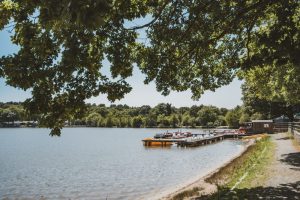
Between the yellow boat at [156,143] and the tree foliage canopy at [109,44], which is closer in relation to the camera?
the tree foliage canopy at [109,44]

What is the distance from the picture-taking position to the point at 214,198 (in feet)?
47.8

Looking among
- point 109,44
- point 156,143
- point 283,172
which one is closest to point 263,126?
point 156,143

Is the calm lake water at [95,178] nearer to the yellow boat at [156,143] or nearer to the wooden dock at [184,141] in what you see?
the wooden dock at [184,141]

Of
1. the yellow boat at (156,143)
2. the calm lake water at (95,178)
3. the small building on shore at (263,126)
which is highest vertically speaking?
the small building on shore at (263,126)

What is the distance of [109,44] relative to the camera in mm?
12344

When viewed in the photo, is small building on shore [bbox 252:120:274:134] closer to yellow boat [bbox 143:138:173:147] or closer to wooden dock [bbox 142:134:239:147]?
wooden dock [bbox 142:134:239:147]

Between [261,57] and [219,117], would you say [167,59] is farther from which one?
[219,117]

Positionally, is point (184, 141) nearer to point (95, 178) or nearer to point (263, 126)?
point (263, 126)

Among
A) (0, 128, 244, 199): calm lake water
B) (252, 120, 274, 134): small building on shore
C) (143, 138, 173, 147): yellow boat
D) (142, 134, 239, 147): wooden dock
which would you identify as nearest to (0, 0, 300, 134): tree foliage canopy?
(0, 128, 244, 199): calm lake water

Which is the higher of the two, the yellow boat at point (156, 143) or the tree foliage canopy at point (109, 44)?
the tree foliage canopy at point (109, 44)

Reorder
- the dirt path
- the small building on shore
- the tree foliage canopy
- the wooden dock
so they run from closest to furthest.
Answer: the tree foliage canopy
the dirt path
the wooden dock
the small building on shore

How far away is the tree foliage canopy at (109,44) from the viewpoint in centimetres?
992

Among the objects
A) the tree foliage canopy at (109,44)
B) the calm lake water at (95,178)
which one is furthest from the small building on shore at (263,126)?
the tree foliage canopy at (109,44)

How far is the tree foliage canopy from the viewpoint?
992 cm
